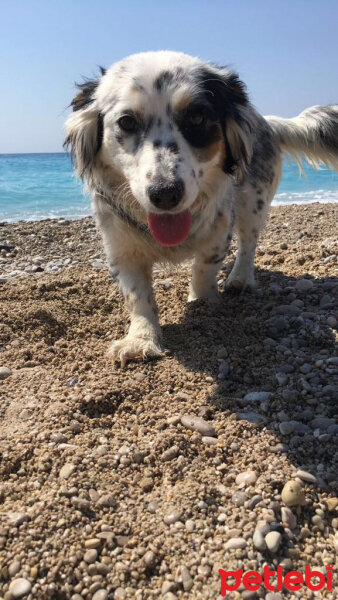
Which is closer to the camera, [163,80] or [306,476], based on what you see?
[306,476]

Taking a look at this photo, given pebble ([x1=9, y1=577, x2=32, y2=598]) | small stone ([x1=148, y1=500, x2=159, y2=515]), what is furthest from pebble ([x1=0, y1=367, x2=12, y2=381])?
pebble ([x1=9, y1=577, x2=32, y2=598])

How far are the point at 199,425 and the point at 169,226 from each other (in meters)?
1.08

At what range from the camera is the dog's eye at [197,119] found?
279 cm

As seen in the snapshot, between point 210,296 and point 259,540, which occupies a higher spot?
point 259,540

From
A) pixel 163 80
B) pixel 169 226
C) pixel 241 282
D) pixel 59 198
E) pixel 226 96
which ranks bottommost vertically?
pixel 59 198

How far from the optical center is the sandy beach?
1.63 m

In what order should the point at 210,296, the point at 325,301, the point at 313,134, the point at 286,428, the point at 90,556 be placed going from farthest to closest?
the point at 313,134 < the point at 210,296 < the point at 325,301 < the point at 286,428 < the point at 90,556

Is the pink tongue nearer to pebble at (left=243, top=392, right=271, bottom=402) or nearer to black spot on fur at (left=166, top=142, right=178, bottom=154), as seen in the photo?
black spot on fur at (left=166, top=142, right=178, bottom=154)

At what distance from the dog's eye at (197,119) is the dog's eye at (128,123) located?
28 centimetres

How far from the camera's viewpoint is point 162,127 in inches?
106

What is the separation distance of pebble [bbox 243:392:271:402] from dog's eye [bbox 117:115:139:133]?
4.82 ft

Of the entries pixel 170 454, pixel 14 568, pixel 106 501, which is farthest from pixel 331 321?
pixel 14 568

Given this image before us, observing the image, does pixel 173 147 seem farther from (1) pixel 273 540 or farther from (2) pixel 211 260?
(1) pixel 273 540

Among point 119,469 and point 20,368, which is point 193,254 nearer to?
point 20,368
